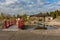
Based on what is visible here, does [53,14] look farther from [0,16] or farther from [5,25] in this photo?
[5,25]

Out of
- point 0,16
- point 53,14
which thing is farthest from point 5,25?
point 53,14

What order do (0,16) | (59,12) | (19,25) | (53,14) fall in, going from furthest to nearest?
(53,14) → (59,12) → (0,16) → (19,25)

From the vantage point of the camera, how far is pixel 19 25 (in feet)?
72.2

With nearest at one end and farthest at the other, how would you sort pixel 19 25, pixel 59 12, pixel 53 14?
pixel 19 25 → pixel 59 12 → pixel 53 14

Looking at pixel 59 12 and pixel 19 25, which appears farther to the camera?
pixel 59 12

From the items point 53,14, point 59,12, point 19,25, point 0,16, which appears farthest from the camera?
point 53,14

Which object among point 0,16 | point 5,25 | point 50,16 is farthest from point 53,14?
point 5,25

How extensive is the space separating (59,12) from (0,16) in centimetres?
3182

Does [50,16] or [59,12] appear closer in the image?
[59,12]

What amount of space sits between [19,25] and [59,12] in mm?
52503

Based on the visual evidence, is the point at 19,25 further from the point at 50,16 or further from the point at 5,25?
the point at 50,16

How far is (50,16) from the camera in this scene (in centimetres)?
8338

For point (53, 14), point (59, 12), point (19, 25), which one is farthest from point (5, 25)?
point (53, 14)

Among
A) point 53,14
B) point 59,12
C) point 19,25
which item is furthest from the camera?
point 53,14
